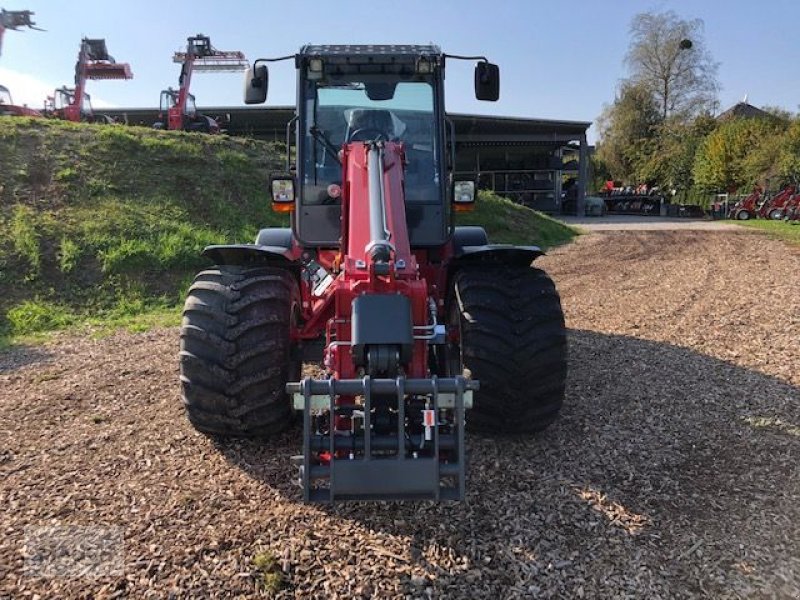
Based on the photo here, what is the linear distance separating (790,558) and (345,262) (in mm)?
2716

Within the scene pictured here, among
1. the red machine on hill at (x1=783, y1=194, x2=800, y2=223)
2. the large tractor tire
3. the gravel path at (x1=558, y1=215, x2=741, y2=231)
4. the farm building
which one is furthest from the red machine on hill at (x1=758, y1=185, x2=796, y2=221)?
the large tractor tire

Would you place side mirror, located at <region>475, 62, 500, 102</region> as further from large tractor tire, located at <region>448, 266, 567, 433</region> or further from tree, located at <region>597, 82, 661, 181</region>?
tree, located at <region>597, 82, 661, 181</region>

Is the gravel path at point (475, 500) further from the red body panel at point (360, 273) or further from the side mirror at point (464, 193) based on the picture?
the side mirror at point (464, 193)

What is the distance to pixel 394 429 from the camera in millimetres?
3420

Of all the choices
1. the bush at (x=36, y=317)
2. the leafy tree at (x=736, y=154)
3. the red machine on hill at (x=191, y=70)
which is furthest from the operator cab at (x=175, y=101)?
the leafy tree at (x=736, y=154)

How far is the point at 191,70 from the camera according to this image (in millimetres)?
22578

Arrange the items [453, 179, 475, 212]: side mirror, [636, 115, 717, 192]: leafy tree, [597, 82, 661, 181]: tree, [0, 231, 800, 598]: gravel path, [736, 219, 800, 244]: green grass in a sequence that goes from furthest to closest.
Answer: [597, 82, 661, 181]: tree, [636, 115, 717, 192]: leafy tree, [736, 219, 800, 244]: green grass, [453, 179, 475, 212]: side mirror, [0, 231, 800, 598]: gravel path

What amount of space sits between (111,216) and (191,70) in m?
11.9

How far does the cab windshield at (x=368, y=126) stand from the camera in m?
5.11

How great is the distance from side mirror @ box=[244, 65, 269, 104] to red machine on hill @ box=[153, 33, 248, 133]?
60.9 feet

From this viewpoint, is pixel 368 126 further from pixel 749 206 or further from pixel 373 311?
pixel 749 206

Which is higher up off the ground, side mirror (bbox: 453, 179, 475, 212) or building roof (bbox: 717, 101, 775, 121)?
building roof (bbox: 717, 101, 775, 121)

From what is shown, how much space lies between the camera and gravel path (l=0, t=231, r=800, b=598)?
10.4 ft

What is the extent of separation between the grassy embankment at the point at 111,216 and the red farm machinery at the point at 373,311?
5.01 metres
